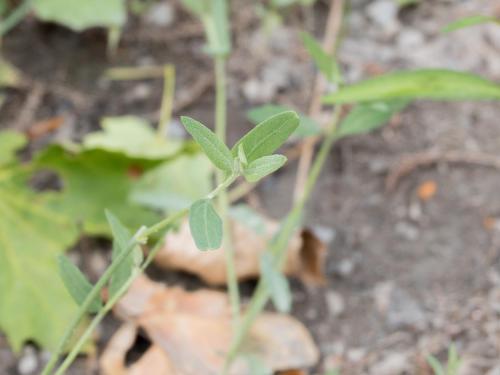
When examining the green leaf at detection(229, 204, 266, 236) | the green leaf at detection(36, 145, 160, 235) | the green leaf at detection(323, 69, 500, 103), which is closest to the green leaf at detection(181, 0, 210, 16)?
the green leaf at detection(36, 145, 160, 235)

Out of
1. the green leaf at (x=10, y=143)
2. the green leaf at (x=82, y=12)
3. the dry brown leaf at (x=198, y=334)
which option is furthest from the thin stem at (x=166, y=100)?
the dry brown leaf at (x=198, y=334)

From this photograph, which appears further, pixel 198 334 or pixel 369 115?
pixel 198 334

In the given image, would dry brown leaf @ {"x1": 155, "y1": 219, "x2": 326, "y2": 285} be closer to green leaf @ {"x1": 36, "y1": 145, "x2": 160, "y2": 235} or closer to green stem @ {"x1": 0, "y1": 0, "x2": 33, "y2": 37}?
green leaf @ {"x1": 36, "y1": 145, "x2": 160, "y2": 235}

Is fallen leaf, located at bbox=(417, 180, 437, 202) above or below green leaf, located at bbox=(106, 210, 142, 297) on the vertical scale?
above

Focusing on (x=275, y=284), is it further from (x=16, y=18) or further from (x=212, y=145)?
(x=16, y=18)

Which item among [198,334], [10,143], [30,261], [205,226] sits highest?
[10,143]

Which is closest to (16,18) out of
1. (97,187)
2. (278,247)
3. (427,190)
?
(97,187)

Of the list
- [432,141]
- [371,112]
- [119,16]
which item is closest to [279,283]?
[371,112]
